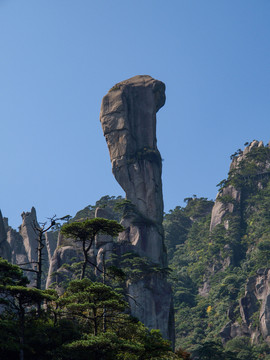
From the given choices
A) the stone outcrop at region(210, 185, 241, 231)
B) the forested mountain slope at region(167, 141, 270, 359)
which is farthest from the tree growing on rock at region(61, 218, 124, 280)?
the stone outcrop at region(210, 185, 241, 231)

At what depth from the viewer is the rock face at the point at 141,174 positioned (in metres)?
73.2

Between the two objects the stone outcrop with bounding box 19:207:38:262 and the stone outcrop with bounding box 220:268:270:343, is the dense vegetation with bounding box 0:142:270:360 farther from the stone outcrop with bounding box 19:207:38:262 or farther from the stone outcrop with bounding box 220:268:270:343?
the stone outcrop with bounding box 19:207:38:262

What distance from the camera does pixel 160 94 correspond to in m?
96.4

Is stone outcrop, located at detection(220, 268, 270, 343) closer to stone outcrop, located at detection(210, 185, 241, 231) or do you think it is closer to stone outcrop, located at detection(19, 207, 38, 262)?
stone outcrop, located at detection(210, 185, 241, 231)

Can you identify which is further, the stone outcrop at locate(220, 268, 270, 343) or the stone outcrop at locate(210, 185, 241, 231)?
the stone outcrop at locate(210, 185, 241, 231)

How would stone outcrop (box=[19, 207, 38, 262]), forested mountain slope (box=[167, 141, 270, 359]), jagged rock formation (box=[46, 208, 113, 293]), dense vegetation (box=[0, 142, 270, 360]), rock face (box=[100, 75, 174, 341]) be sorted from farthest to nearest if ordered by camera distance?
stone outcrop (box=[19, 207, 38, 262]) → forested mountain slope (box=[167, 141, 270, 359]) → jagged rock formation (box=[46, 208, 113, 293]) → rock face (box=[100, 75, 174, 341]) → dense vegetation (box=[0, 142, 270, 360])

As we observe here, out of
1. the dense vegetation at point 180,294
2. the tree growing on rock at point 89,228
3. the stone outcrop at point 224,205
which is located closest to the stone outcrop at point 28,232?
the dense vegetation at point 180,294

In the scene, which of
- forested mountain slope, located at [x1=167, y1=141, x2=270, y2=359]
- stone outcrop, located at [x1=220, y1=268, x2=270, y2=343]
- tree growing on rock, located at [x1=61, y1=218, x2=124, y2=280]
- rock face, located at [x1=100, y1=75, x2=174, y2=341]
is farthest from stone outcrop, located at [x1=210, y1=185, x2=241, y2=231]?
tree growing on rock, located at [x1=61, y1=218, x2=124, y2=280]

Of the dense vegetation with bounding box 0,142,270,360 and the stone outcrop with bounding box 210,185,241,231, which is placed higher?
the stone outcrop with bounding box 210,185,241,231

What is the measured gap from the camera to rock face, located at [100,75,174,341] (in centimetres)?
7319

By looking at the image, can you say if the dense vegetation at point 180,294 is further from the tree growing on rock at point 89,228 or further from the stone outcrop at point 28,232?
the stone outcrop at point 28,232

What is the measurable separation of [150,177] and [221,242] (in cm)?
3296

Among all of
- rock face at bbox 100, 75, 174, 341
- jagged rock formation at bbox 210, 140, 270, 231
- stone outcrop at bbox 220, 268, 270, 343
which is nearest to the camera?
rock face at bbox 100, 75, 174, 341

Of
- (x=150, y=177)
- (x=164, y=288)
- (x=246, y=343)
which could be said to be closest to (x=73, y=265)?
(x=164, y=288)
